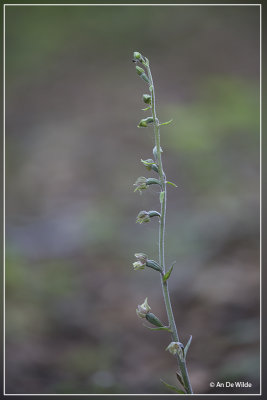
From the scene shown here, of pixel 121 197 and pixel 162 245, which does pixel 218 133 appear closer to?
pixel 121 197

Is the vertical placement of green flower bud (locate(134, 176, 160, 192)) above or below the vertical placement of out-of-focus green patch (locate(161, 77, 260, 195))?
below

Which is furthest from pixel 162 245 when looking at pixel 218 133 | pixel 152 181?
pixel 218 133

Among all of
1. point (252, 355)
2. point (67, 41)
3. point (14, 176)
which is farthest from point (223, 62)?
point (252, 355)

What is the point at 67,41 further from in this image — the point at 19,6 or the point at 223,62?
the point at 223,62

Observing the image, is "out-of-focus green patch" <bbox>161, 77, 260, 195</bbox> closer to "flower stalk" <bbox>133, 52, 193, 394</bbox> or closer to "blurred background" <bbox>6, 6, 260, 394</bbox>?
"blurred background" <bbox>6, 6, 260, 394</bbox>

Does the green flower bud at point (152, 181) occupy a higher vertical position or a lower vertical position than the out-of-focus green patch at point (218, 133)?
lower

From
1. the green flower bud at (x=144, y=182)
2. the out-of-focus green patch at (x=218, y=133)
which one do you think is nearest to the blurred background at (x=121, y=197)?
the out-of-focus green patch at (x=218, y=133)

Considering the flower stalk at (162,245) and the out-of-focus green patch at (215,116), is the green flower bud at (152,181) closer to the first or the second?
the flower stalk at (162,245)

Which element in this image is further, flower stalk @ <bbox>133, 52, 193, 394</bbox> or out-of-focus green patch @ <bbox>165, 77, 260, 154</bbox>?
out-of-focus green patch @ <bbox>165, 77, 260, 154</bbox>

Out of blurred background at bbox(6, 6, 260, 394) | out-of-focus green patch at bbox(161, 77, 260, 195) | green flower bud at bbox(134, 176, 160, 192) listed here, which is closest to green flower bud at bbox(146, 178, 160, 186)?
green flower bud at bbox(134, 176, 160, 192)

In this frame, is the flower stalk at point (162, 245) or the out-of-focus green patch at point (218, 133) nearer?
the flower stalk at point (162, 245)
